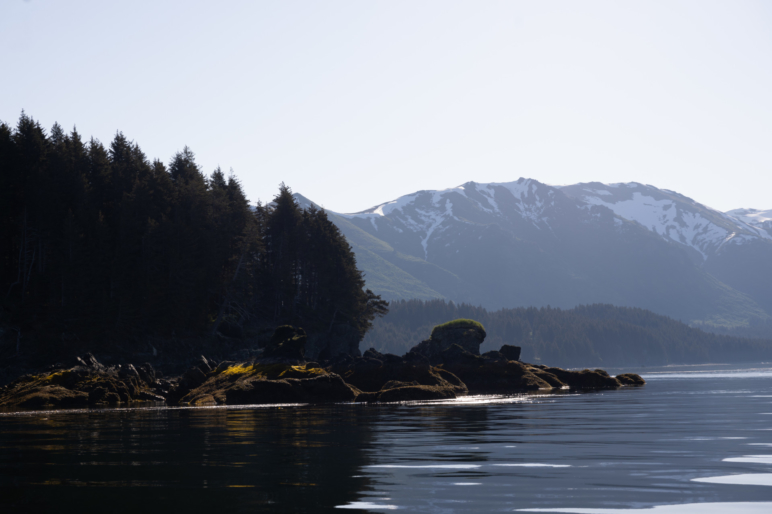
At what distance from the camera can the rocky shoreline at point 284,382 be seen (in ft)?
131

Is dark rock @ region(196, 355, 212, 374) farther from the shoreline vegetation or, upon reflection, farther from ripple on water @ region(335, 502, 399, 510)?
ripple on water @ region(335, 502, 399, 510)

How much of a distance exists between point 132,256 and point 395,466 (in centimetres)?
6750

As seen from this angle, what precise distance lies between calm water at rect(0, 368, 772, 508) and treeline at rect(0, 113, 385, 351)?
48.6 m

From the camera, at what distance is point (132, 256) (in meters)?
73.9

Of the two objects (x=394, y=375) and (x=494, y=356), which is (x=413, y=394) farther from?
(x=494, y=356)

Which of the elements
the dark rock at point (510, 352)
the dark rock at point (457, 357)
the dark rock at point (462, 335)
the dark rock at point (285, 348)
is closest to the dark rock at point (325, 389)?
the dark rock at point (285, 348)

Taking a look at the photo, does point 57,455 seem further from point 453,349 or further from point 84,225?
point 84,225

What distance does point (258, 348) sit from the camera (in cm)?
7706

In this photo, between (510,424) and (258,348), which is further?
(258,348)

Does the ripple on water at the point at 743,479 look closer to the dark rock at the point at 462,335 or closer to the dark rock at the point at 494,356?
the dark rock at the point at 494,356

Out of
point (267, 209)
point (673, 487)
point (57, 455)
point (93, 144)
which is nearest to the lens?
point (673, 487)

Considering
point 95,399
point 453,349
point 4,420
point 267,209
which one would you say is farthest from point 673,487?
point 267,209

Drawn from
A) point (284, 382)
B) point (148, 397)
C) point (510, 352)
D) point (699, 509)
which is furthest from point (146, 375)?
point (699, 509)

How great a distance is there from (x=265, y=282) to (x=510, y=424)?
2829 inches
